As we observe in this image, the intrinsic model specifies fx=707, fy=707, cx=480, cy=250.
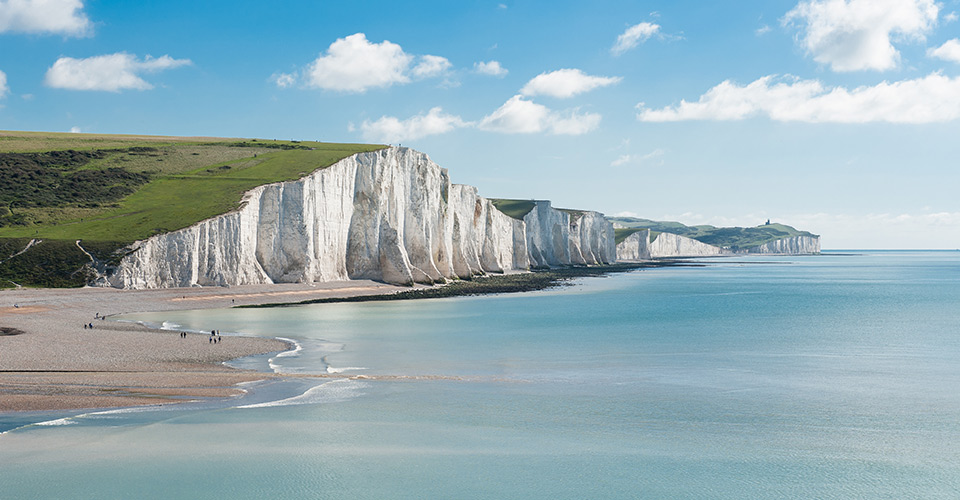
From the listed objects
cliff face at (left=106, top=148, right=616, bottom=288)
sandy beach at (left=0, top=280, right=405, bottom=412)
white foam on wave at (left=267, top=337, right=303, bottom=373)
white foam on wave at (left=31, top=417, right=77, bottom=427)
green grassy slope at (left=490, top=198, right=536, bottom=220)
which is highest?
green grassy slope at (left=490, top=198, right=536, bottom=220)

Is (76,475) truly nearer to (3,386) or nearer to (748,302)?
(3,386)

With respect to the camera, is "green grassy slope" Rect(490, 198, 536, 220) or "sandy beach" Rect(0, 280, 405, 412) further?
"green grassy slope" Rect(490, 198, 536, 220)

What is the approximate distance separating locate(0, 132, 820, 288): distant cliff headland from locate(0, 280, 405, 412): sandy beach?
15.8 feet

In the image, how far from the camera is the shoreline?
19.2 metres

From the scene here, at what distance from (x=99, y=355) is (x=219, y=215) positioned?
1157 inches

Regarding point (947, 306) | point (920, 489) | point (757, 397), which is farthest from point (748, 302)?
point (920, 489)

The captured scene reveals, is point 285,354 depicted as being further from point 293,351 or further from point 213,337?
point 213,337

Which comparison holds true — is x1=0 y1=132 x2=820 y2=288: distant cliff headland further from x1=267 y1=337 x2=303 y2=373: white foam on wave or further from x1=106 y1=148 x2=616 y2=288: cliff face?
x1=267 y1=337 x2=303 y2=373: white foam on wave

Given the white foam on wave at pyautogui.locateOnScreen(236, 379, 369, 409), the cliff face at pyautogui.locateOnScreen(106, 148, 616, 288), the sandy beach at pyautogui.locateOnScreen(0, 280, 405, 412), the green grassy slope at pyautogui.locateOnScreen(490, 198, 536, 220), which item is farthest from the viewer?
the green grassy slope at pyautogui.locateOnScreen(490, 198, 536, 220)

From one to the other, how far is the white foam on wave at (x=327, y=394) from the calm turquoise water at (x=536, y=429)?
0.11m

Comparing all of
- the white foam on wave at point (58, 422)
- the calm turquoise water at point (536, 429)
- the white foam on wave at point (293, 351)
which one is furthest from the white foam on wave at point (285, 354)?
the white foam on wave at point (58, 422)

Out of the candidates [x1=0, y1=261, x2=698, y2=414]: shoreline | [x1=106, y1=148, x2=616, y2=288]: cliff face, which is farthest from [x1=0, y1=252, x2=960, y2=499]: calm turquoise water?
[x1=106, y1=148, x2=616, y2=288]: cliff face

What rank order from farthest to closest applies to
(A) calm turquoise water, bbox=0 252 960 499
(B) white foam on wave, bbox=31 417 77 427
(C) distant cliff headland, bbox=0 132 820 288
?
(C) distant cliff headland, bbox=0 132 820 288 < (B) white foam on wave, bbox=31 417 77 427 < (A) calm turquoise water, bbox=0 252 960 499

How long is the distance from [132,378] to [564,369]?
47.0 ft
